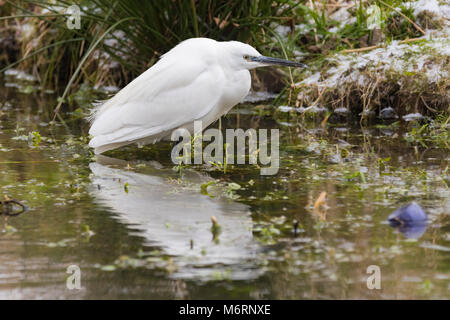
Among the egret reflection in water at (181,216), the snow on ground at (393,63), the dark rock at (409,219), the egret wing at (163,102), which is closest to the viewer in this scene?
the egret reflection in water at (181,216)

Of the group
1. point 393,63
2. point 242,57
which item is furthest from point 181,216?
point 393,63

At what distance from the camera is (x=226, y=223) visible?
337 centimetres

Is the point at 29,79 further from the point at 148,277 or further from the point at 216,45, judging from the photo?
the point at 148,277

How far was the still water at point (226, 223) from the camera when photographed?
8.73 ft

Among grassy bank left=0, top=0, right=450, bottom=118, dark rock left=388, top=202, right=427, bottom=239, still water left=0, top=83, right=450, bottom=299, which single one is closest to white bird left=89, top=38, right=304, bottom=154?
still water left=0, top=83, right=450, bottom=299

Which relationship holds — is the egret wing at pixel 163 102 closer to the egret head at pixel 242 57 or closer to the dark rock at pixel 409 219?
the egret head at pixel 242 57

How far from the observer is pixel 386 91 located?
6.25 meters

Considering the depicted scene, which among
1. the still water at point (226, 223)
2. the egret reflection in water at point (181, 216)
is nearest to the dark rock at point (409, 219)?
the still water at point (226, 223)

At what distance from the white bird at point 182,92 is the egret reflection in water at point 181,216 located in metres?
0.23

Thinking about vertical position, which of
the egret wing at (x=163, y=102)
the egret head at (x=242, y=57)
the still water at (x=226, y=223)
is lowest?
the still water at (x=226, y=223)

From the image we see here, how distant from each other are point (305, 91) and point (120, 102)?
2.08 meters

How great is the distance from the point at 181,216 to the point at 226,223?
0.81 ft

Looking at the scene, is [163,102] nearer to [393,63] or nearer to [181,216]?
[181,216]

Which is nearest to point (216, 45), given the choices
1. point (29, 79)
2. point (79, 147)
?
→ point (79, 147)
